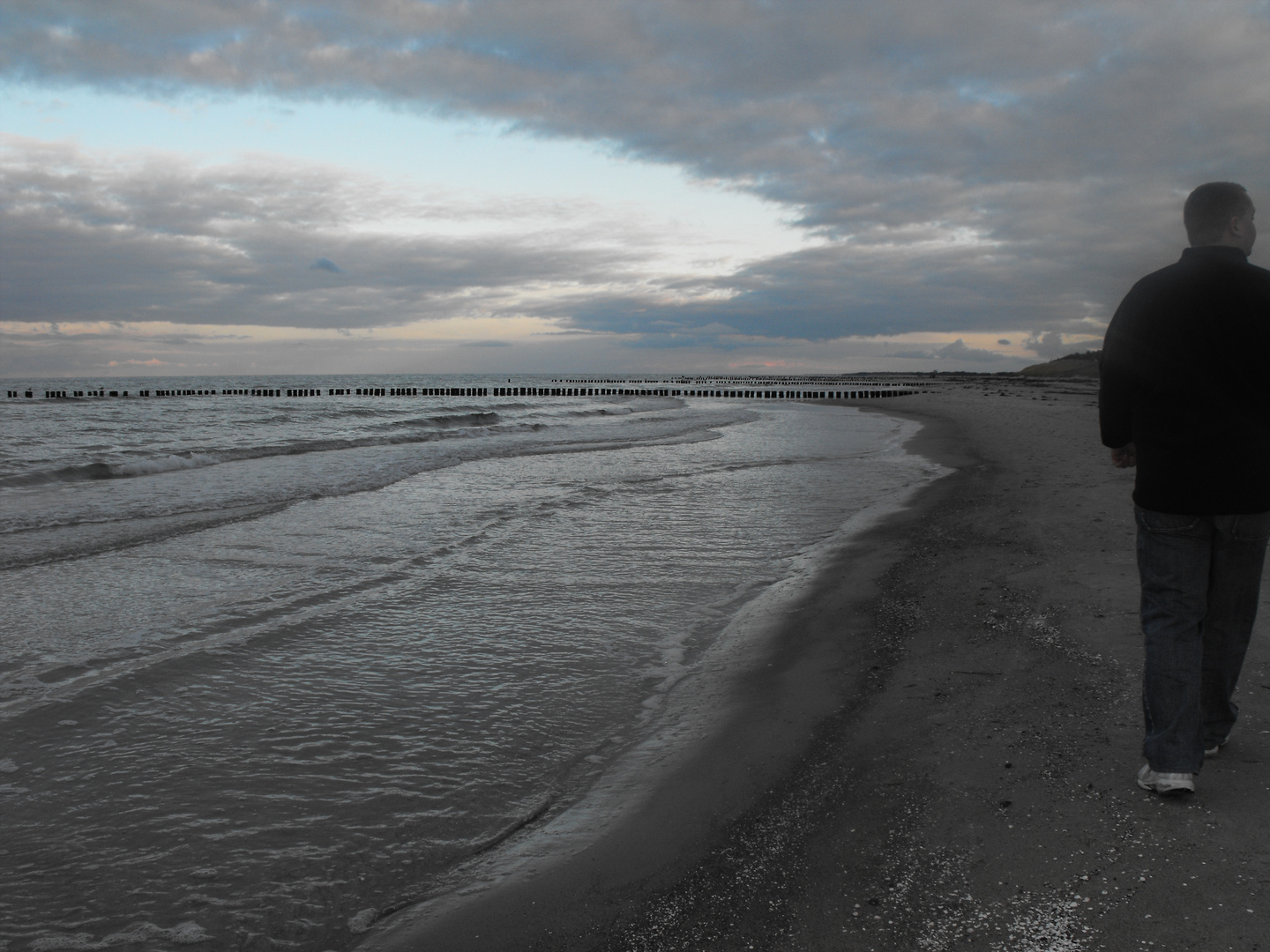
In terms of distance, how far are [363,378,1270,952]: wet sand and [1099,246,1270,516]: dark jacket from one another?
118 centimetres

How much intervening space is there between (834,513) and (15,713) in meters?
8.92

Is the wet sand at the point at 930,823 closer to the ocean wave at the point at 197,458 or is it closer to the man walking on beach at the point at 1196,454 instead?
the man walking on beach at the point at 1196,454

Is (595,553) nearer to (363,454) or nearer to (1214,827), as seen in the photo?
(1214,827)

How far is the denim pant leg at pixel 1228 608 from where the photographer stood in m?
2.80

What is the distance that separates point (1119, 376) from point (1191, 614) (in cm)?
98

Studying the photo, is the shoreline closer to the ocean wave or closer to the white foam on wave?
the white foam on wave

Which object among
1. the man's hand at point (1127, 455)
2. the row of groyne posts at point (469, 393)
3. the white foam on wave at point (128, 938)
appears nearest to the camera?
the white foam on wave at point (128, 938)

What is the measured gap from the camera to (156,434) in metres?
26.6

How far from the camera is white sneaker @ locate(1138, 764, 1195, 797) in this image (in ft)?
9.10

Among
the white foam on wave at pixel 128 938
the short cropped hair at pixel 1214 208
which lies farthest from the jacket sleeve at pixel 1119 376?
the white foam on wave at pixel 128 938

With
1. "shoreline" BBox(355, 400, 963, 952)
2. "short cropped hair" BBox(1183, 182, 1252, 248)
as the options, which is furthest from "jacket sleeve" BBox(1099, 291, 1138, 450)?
"shoreline" BBox(355, 400, 963, 952)

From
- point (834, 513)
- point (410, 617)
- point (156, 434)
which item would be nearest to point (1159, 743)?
point (410, 617)

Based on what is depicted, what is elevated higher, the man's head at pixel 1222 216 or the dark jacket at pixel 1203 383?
the man's head at pixel 1222 216

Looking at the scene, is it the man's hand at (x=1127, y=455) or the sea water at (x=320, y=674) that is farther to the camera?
the man's hand at (x=1127, y=455)
